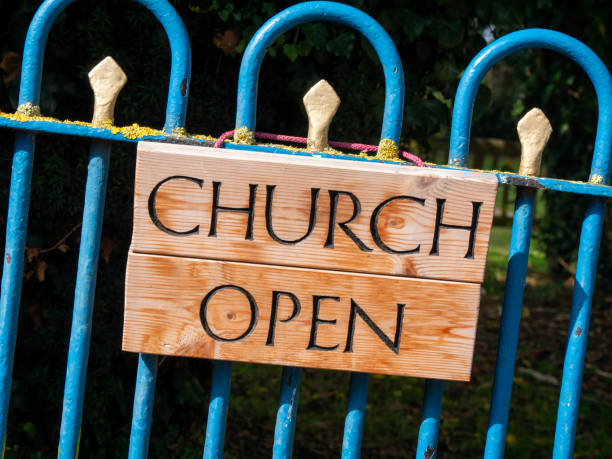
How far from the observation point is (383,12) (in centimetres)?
200

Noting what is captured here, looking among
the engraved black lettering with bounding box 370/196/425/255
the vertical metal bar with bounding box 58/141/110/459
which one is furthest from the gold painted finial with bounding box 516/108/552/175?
the vertical metal bar with bounding box 58/141/110/459

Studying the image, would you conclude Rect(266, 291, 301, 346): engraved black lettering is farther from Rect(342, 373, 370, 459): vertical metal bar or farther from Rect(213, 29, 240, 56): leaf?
Rect(213, 29, 240, 56): leaf

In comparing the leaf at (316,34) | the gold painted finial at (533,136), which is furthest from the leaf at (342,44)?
the gold painted finial at (533,136)

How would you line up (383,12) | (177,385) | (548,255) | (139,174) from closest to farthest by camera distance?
(139,174) → (383,12) → (177,385) → (548,255)

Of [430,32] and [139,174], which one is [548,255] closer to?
[430,32]

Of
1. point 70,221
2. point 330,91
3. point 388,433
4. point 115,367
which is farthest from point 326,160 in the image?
point 388,433

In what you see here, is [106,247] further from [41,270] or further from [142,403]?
[142,403]

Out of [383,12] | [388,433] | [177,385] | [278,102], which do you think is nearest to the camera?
[383,12]

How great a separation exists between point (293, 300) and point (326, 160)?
274 mm

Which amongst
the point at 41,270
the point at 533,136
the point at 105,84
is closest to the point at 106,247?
the point at 41,270

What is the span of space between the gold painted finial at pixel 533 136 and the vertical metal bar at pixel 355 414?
1.76ft

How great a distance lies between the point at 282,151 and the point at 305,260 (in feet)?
0.74

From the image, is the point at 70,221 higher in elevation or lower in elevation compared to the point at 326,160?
lower

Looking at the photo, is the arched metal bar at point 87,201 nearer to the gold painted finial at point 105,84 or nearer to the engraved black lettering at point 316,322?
the gold painted finial at point 105,84
